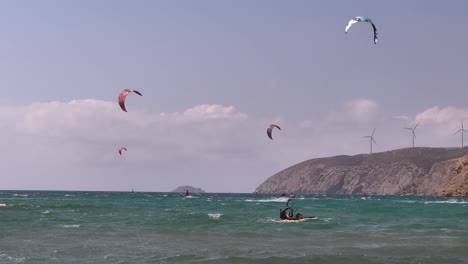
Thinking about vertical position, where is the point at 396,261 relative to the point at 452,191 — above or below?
below

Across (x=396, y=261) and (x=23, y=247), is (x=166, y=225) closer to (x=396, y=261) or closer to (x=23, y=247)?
(x=23, y=247)

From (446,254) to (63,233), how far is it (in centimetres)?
2013

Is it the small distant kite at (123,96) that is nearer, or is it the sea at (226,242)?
the sea at (226,242)

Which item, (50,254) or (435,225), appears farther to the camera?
(435,225)

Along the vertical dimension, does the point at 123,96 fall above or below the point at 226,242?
above

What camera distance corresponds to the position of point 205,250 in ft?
89.7

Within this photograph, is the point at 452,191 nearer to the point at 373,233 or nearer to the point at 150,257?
the point at 373,233

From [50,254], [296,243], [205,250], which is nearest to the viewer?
[50,254]

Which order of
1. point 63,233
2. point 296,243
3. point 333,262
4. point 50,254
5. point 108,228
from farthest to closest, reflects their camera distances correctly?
point 108,228, point 63,233, point 296,243, point 50,254, point 333,262

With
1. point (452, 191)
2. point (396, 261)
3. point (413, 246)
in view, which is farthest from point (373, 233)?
point (452, 191)

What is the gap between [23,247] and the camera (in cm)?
2792

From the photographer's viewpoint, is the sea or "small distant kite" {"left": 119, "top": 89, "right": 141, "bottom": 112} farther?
"small distant kite" {"left": 119, "top": 89, "right": 141, "bottom": 112}

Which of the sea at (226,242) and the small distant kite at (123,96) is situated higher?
the small distant kite at (123,96)

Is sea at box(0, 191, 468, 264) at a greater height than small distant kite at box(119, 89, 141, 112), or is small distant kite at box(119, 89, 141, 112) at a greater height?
small distant kite at box(119, 89, 141, 112)
